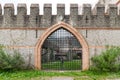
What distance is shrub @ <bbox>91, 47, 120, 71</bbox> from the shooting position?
18.1 m

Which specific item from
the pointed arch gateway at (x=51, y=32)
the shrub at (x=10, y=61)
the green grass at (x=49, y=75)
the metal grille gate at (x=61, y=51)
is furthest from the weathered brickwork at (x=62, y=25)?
the green grass at (x=49, y=75)

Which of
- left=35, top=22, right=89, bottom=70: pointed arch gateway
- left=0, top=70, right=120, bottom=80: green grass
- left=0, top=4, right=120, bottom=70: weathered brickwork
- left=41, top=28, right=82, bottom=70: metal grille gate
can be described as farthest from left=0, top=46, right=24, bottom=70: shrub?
left=41, top=28, right=82, bottom=70: metal grille gate

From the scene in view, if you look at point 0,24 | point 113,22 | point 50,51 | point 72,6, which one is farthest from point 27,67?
point 113,22

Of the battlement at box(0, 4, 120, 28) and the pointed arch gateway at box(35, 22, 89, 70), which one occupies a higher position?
the battlement at box(0, 4, 120, 28)

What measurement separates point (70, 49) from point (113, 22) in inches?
116

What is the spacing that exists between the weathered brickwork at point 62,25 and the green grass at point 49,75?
1159 millimetres

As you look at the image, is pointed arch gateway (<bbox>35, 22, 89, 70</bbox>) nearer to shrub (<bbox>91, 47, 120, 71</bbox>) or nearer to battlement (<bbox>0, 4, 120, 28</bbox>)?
battlement (<bbox>0, 4, 120, 28</bbox>)

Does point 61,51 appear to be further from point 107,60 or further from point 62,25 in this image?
point 107,60

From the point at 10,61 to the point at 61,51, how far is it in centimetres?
323

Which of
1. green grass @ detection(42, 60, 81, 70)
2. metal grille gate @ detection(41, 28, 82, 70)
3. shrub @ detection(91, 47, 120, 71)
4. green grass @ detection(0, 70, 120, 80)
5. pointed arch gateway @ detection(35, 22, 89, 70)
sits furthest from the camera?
green grass @ detection(42, 60, 81, 70)

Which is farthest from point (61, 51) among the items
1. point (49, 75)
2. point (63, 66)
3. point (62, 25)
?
point (49, 75)

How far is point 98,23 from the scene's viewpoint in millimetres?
19312

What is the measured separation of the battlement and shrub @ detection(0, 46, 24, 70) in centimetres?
183

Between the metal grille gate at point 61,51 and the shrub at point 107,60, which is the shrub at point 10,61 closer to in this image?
the metal grille gate at point 61,51
